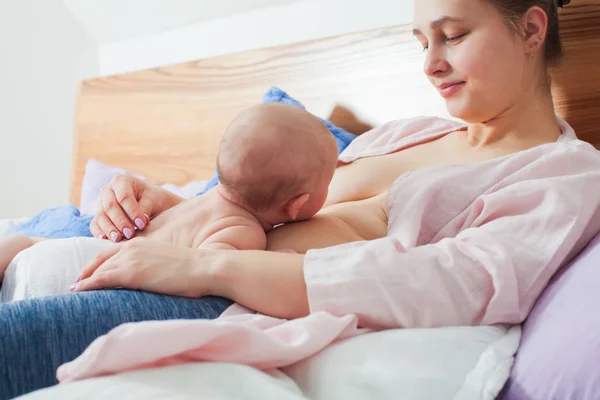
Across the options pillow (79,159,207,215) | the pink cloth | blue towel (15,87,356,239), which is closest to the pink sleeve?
the pink cloth

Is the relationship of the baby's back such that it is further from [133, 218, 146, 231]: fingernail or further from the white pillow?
the white pillow

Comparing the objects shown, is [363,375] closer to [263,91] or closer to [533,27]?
[533,27]

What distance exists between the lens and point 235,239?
3.65 ft

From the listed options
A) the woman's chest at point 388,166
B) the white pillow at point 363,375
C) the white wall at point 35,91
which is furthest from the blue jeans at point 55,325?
the white wall at point 35,91

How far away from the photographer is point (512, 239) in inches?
38.6

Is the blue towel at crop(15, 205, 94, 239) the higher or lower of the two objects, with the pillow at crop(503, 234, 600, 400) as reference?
lower

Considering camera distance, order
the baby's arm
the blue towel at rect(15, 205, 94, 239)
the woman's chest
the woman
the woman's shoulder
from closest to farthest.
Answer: the woman < the baby's arm < the woman's chest < the woman's shoulder < the blue towel at rect(15, 205, 94, 239)

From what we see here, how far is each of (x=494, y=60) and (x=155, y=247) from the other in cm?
72

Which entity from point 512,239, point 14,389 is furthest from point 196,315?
point 512,239

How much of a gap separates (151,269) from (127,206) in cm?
35

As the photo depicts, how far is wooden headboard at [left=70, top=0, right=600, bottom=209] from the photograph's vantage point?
1526 mm

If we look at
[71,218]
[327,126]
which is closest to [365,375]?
[327,126]

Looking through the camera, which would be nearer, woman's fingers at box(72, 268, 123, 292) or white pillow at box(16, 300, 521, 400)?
white pillow at box(16, 300, 521, 400)

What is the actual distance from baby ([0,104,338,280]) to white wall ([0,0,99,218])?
6.12 ft
